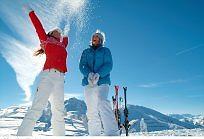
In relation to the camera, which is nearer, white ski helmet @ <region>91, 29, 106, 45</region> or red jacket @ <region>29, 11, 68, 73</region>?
red jacket @ <region>29, 11, 68, 73</region>

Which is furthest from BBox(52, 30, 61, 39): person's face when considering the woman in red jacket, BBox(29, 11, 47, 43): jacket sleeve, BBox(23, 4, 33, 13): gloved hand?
BBox(23, 4, 33, 13): gloved hand

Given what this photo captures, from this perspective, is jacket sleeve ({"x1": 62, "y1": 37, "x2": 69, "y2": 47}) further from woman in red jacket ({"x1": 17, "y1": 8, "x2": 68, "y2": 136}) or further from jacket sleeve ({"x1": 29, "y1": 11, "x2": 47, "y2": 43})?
jacket sleeve ({"x1": 29, "y1": 11, "x2": 47, "y2": 43})

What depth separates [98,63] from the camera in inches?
334

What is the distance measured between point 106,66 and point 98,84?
20.3 inches

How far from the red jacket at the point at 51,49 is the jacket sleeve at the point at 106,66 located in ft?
2.94

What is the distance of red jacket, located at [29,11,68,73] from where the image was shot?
26.1 feet

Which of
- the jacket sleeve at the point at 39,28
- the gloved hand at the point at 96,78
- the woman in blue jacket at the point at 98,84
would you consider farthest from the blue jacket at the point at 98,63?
the jacket sleeve at the point at 39,28

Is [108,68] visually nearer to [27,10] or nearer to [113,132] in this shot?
[113,132]

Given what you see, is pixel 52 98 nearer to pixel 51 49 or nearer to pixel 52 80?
pixel 52 80

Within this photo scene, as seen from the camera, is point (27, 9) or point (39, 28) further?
point (27, 9)

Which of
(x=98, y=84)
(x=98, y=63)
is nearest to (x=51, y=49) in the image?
(x=98, y=63)

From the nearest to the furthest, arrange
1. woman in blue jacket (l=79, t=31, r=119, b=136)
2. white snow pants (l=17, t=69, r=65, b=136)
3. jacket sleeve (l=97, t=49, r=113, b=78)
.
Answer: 1. white snow pants (l=17, t=69, r=65, b=136)
2. woman in blue jacket (l=79, t=31, r=119, b=136)
3. jacket sleeve (l=97, t=49, r=113, b=78)

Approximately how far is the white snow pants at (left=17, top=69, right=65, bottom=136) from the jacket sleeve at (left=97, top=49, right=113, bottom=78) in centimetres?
97

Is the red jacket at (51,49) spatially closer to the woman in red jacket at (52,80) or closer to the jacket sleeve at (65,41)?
the woman in red jacket at (52,80)
